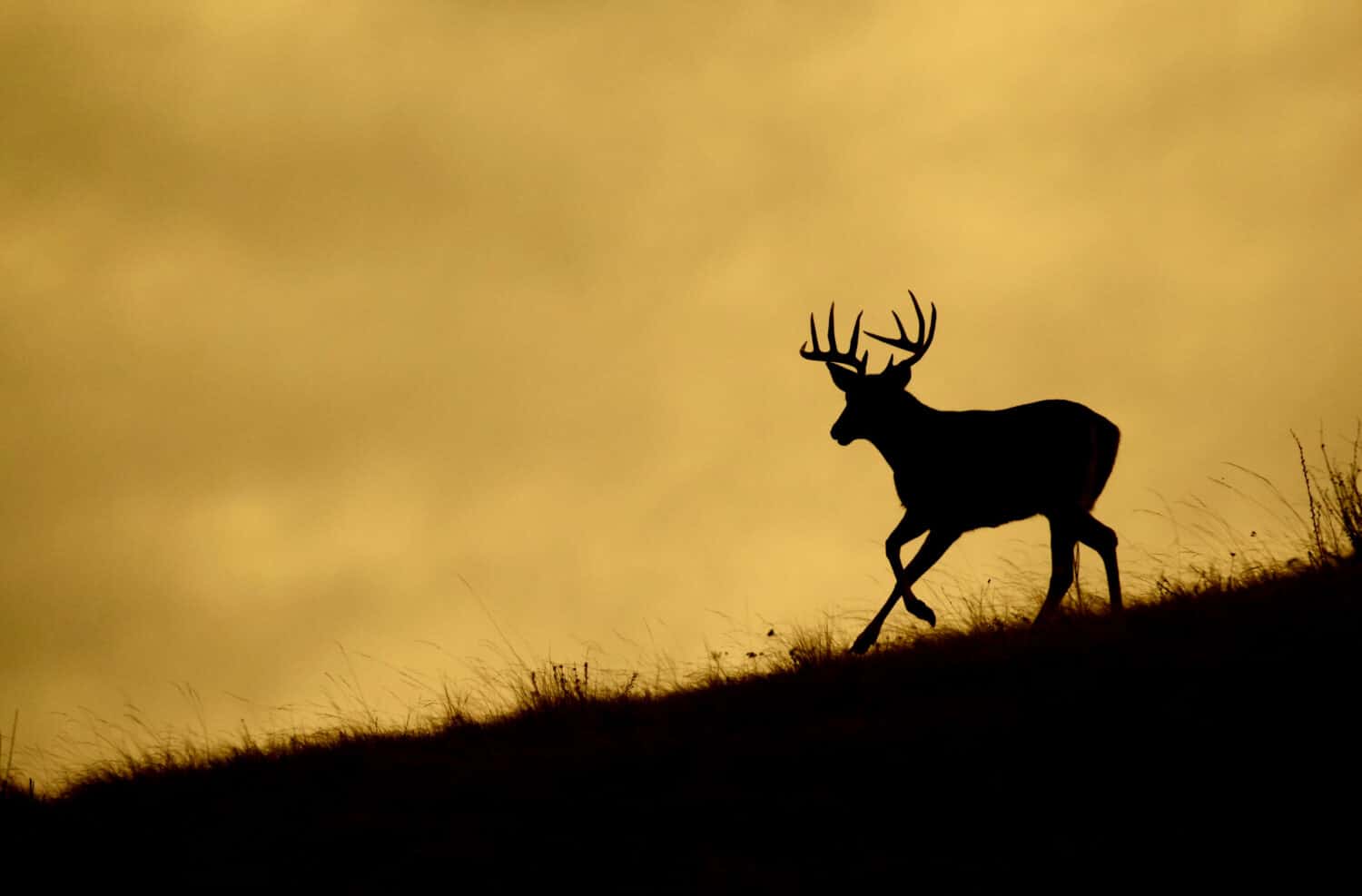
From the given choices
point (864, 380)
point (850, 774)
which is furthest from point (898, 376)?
point (850, 774)

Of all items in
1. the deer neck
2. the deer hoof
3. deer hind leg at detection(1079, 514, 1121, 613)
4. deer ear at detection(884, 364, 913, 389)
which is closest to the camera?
the deer hoof

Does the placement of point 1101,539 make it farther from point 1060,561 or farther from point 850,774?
point 850,774

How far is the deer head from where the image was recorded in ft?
40.2

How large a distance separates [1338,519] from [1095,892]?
5.90 metres

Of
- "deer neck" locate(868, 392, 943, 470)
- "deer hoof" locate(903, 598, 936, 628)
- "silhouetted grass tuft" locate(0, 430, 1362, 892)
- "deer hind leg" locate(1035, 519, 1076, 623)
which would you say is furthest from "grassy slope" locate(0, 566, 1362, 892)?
"deer neck" locate(868, 392, 943, 470)

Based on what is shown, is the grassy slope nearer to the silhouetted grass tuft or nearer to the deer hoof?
the silhouetted grass tuft

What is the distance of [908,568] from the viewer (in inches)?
439

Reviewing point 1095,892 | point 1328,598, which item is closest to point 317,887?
point 1095,892

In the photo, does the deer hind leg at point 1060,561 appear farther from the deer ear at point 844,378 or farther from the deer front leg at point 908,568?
the deer ear at point 844,378

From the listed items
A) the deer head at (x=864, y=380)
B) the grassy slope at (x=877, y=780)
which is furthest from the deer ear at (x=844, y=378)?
the grassy slope at (x=877, y=780)

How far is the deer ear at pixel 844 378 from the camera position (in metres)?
12.4

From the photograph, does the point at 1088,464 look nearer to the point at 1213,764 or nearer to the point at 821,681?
the point at 821,681

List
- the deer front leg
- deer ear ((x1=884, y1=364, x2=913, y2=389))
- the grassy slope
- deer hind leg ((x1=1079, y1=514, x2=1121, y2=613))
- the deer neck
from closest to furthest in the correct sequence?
1. the grassy slope
2. the deer front leg
3. deer hind leg ((x1=1079, y1=514, x2=1121, y2=613))
4. the deer neck
5. deer ear ((x1=884, y1=364, x2=913, y2=389))

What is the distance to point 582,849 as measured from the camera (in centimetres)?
615
